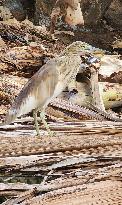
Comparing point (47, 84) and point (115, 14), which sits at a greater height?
point (115, 14)

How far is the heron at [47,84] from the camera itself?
310 centimetres

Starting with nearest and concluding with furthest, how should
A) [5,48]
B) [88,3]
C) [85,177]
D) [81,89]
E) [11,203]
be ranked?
[11,203]
[85,177]
[81,89]
[5,48]
[88,3]

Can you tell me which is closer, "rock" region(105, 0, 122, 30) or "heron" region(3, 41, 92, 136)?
"heron" region(3, 41, 92, 136)

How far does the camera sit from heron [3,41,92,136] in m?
3.10

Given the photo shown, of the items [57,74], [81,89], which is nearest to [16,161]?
[57,74]

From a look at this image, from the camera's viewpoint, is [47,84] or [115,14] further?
[115,14]

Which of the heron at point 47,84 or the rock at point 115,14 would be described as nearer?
the heron at point 47,84

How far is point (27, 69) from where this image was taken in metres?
5.76

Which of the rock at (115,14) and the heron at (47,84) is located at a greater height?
the rock at (115,14)

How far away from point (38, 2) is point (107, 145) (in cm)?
620

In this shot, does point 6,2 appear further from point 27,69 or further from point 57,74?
point 57,74

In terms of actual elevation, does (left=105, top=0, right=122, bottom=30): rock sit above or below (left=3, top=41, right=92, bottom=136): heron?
above

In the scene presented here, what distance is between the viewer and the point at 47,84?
314 centimetres

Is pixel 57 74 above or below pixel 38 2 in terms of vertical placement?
below
